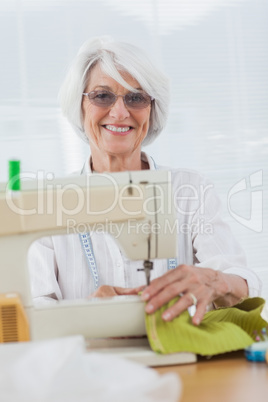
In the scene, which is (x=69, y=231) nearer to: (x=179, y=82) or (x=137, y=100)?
(x=137, y=100)

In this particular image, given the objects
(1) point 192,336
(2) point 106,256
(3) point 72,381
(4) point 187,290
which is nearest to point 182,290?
(4) point 187,290

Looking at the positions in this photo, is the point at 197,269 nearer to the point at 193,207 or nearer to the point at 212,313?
the point at 212,313

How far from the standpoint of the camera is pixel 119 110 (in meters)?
2.28

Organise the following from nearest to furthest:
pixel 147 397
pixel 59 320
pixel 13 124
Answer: pixel 147 397 < pixel 59 320 < pixel 13 124

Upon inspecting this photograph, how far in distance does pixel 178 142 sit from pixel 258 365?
144 inches

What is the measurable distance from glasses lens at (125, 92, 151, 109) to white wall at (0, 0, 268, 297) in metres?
2.41

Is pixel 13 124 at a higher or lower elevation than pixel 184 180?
higher

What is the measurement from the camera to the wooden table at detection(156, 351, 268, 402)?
1.09 meters

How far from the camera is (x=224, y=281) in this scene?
166 centimetres

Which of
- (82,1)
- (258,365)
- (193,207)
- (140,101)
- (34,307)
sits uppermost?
(82,1)

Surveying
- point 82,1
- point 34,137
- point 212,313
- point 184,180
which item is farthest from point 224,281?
point 82,1

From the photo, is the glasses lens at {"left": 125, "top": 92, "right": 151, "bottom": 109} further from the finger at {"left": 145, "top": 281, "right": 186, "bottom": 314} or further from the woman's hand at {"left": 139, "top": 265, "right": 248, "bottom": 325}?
the finger at {"left": 145, "top": 281, "right": 186, "bottom": 314}

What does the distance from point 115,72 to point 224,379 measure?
136cm

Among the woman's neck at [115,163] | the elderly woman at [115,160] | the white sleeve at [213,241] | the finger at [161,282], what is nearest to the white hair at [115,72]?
the elderly woman at [115,160]
